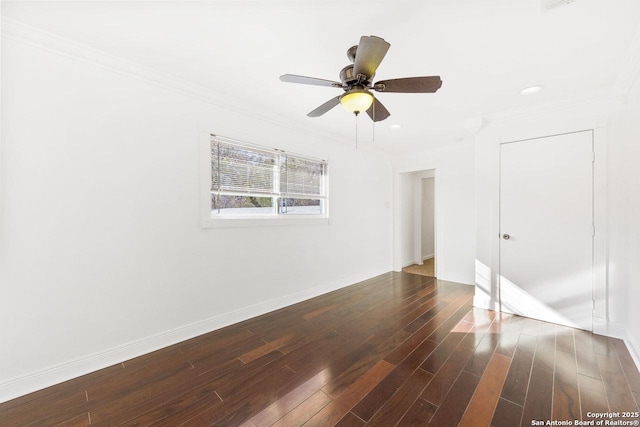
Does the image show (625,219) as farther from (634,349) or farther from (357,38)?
(357,38)

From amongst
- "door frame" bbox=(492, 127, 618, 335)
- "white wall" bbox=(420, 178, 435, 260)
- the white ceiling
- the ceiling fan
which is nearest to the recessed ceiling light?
the white ceiling

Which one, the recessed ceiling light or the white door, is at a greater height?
the recessed ceiling light

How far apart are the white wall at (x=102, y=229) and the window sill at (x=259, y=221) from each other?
7cm

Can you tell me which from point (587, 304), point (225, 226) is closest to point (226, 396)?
point (225, 226)

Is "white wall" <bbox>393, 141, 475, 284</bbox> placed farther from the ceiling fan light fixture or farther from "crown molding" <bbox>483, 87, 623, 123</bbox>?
the ceiling fan light fixture

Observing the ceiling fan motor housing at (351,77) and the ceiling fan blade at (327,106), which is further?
the ceiling fan blade at (327,106)

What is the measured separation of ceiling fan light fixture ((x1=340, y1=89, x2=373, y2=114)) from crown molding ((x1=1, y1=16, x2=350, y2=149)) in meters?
1.64

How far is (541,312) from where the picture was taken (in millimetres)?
2885

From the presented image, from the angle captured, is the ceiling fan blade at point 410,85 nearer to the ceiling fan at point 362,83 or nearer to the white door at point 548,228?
the ceiling fan at point 362,83

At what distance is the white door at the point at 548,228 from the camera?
8.69 ft

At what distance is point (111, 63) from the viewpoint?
203 centimetres

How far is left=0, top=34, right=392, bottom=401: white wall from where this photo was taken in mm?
1720

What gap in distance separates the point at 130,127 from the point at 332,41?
1.84m

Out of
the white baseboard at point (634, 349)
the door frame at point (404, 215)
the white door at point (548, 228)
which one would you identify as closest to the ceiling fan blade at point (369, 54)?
the white door at point (548, 228)
